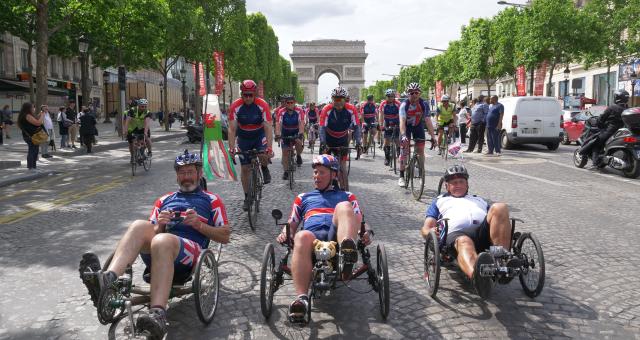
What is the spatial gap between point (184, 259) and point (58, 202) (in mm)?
6294

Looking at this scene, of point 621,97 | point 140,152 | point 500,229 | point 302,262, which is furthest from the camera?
point 140,152

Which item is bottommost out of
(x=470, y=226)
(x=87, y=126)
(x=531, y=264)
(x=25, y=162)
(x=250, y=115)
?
(x=25, y=162)

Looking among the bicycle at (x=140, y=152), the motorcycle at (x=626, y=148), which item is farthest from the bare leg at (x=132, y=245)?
the motorcycle at (x=626, y=148)

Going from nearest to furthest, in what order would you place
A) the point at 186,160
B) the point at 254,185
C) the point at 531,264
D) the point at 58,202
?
the point at 531,264, the point at 186,160, the point at 254,185, the point at 58,202

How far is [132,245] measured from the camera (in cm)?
362

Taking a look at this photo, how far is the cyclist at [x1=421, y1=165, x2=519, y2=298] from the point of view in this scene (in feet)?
12.6

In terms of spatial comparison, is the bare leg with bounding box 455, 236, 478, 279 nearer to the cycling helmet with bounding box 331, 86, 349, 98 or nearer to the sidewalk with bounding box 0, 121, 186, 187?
the cycling helmet with bounding box 331, 86, 349, 98

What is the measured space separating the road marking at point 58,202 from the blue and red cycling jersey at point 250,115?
3207 mm

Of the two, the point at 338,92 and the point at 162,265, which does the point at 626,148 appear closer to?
the point at 338,92

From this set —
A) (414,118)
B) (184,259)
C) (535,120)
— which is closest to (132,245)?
(184,259)

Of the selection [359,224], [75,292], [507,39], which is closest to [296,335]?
[359,224]

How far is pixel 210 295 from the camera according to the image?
388 cm

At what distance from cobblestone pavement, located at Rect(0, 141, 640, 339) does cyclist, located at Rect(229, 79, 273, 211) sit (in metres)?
0.76

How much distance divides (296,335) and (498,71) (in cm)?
4682
